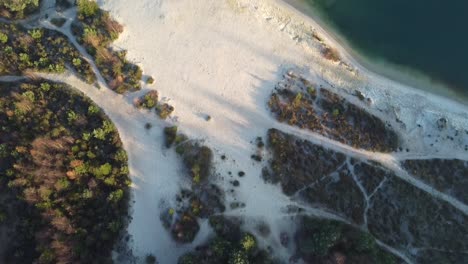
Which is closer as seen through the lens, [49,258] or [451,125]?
[49,258]

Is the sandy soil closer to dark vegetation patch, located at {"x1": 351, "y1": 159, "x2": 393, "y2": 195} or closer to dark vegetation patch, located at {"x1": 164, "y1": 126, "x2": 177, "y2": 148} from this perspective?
dark vegetation patch, located at {"x1": 164, "y1": 126, "x2": 177, "y2": 148}

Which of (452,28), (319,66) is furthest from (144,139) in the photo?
(452,28)

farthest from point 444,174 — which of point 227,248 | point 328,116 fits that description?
point 227,248

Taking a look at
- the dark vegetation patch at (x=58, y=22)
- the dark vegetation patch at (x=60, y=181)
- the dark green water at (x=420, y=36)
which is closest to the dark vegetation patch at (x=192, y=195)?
the dark vegetation patch at (x=60, y=181)

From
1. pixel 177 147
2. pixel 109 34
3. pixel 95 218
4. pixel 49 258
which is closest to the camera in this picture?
pixel 49 258

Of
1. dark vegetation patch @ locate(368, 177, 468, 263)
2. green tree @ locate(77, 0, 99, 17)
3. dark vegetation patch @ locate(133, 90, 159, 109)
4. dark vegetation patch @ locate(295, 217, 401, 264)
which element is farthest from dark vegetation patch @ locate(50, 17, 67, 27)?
dark vegetation patch @ locate(368, 177, 468, 263)

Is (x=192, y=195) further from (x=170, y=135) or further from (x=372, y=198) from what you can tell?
(x=372, y=198)

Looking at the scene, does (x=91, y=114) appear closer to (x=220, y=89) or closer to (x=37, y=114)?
(x=37, y=114)
